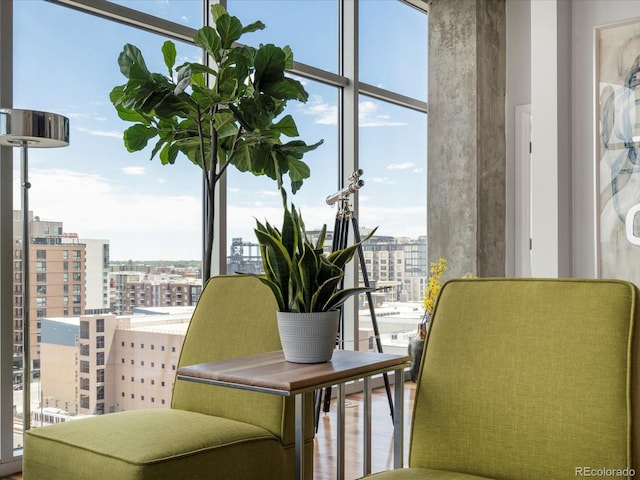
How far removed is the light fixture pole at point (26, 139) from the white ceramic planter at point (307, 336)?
1500mm

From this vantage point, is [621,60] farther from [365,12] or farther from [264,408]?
[264,408]

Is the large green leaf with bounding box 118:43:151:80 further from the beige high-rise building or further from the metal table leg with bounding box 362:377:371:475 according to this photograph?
the metal table leg with bounding box 362:377:371:475

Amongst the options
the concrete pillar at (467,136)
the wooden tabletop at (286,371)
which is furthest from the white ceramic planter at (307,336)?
the concrete pillar at (467,136)

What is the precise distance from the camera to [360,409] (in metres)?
4.75

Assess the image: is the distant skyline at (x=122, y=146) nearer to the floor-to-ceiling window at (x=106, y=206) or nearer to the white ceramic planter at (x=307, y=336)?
the floor-to-ceiling window at (x=106, y=206)

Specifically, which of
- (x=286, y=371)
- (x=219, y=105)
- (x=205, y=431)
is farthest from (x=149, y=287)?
(x=286, y=371)

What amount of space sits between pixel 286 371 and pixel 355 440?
91.5 inches

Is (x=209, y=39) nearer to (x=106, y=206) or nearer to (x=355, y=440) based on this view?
(x=106, y=206)

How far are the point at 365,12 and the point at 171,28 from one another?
2.04 meters

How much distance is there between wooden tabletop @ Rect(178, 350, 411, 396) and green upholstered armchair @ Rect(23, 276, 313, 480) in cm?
26

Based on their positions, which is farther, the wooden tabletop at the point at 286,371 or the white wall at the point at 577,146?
the white wall at the point at 577,146

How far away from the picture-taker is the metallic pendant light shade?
2744 millimetres

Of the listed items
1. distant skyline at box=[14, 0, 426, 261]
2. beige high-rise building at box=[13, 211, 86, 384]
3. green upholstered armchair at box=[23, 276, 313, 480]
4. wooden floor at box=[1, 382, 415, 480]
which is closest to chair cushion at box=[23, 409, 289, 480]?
green upholstered armchair at box=[23, 276, 313, 480]

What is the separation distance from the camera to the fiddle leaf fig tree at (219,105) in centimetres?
313
